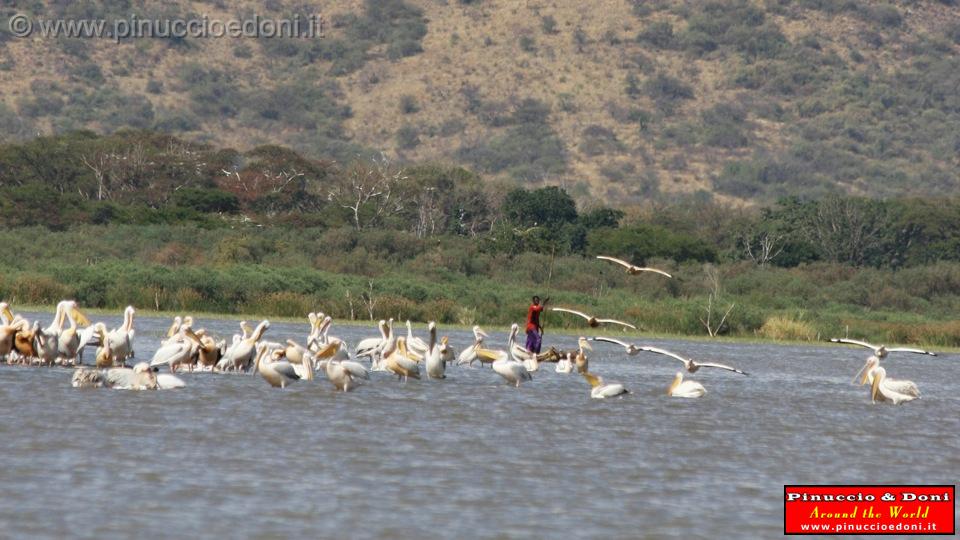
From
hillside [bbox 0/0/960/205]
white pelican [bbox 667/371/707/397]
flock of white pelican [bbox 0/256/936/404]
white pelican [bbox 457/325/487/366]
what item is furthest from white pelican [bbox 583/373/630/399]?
hillside [bbox 0/0/960/205]

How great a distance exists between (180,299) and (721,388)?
Answer: 17.6m

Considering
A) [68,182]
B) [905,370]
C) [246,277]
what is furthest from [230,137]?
[905,370]

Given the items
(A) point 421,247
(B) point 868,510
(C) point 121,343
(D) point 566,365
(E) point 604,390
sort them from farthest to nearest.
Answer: (A) point 421,247
(D) point 566,365
(C) point 121,343
(E) point 604,390
(B) point 868,510

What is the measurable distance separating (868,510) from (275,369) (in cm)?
1010

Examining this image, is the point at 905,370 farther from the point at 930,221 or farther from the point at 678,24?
the point at 678,24

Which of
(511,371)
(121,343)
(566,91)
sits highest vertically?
(566,91)

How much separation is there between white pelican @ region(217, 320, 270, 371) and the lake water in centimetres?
68

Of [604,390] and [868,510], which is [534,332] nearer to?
[604,390]

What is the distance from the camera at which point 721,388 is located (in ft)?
82.6

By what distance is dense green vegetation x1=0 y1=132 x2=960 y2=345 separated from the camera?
133 feet

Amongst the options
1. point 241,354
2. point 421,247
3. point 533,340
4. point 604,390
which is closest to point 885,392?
point 604,390

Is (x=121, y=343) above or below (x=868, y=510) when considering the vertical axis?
above

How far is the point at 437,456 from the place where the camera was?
16.1 metres

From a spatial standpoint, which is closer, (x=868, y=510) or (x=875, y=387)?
(x=868, y=510)
